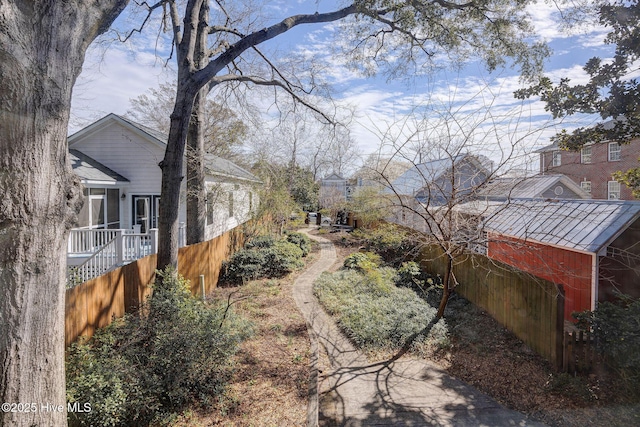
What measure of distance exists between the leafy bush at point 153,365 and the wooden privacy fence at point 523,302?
17.5ft

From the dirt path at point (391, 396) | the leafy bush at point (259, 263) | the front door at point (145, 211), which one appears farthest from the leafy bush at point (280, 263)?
the dirt path at point (391, 396)

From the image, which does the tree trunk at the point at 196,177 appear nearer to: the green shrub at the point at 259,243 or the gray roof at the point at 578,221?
the green shrub at the point at 259,243

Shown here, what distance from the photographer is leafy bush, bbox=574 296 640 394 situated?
4512 mm

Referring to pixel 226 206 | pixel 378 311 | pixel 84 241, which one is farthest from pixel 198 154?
pixel 378 311

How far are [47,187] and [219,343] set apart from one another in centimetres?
307

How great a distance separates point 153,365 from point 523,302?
6.55 metres

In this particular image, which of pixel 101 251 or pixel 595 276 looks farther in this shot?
pixel 101 251

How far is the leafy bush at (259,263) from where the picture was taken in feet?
36.7

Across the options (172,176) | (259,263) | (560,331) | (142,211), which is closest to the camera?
(560,331)

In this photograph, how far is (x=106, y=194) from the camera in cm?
1321

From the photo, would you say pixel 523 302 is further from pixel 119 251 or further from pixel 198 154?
pixel 119 251

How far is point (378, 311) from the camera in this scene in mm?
7715

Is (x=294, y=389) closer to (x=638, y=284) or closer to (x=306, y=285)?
(x=306, y=285)

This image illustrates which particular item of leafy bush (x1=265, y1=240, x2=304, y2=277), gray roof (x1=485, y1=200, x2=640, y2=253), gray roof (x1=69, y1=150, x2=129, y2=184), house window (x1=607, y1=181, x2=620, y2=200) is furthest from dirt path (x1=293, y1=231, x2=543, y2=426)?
house window (x1=607, y1=181, x2=620, y2=200)
